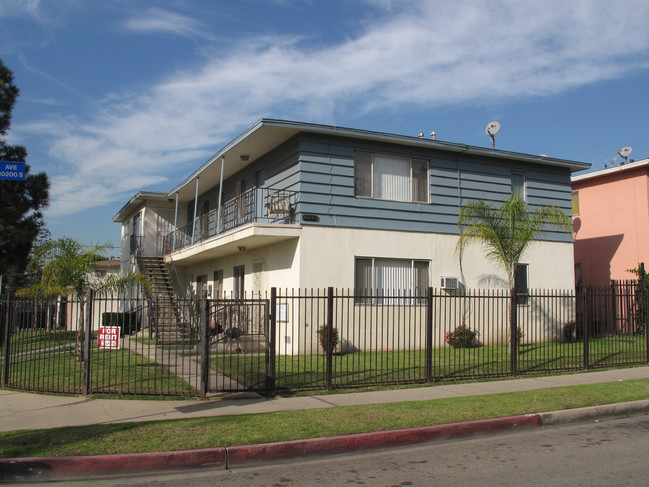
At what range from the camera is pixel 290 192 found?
1719 cm

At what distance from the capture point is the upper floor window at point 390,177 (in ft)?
58.3

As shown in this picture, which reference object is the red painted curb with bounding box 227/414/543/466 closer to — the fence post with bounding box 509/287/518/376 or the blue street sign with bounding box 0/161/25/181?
the fence post with bounding box 509/287/518/376

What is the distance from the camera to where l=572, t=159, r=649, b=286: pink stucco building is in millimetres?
22797

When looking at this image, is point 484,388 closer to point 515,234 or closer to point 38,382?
point 515,234

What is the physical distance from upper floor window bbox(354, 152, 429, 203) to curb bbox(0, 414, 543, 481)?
10322 mm

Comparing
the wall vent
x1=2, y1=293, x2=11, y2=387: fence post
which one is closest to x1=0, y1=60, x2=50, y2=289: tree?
x1=2, y1=293, x2=11, y2=387: fence post

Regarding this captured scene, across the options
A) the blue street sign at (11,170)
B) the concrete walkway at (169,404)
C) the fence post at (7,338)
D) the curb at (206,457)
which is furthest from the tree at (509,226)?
the fence post at (7,338)

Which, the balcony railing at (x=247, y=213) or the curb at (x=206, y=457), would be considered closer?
the curb at (x=206, y=457)

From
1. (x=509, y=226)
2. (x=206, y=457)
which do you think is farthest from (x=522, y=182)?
(x=206, y=457)

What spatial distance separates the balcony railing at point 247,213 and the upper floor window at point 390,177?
215cm

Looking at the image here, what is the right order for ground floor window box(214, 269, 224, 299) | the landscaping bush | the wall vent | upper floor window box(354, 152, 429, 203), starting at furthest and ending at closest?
1. ground floor window box(214, 269, 224, 299)
2. the wall vent
3. upper floor window box(354, 152, 429, 203)
4. the landscaping bush

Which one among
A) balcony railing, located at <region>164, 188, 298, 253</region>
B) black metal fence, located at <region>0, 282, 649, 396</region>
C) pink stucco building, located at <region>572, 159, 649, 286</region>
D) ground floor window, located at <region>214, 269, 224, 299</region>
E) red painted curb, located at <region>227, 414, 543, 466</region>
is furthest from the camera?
ground floor window, located at <region>214, 269, 224, 299</region>

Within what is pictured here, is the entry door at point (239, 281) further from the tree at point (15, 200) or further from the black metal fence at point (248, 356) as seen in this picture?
the tree at point (15, 200)

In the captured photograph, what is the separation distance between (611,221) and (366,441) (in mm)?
19863
